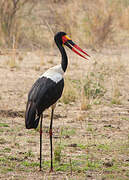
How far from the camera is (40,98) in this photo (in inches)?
178

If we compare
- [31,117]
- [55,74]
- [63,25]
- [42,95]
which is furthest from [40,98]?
[63,25]

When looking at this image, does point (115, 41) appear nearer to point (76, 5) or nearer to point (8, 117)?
point (76, 5)

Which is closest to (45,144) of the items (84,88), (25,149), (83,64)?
(25,149)

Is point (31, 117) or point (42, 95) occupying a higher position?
point (42, 95)

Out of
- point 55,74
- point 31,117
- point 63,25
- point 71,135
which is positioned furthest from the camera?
point 63,25

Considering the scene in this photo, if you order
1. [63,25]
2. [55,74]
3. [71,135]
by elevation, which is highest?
[63,25]

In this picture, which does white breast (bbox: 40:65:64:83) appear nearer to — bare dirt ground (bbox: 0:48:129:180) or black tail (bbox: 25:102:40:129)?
black tail (bbox: 25:102:40:129)

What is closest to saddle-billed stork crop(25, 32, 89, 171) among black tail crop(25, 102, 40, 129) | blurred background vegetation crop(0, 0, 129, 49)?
black tail crop(25, 102, 40, 129)

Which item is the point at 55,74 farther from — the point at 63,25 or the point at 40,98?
the point at 63,25

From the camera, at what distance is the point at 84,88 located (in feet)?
25.2

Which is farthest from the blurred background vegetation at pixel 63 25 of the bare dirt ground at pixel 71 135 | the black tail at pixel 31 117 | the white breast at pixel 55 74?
the black tail at pixel 31 117

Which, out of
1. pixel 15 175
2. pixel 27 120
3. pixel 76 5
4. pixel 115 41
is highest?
pixel 76 5

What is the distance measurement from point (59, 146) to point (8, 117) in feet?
5.36

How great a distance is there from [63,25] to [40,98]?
8103 millimetres
